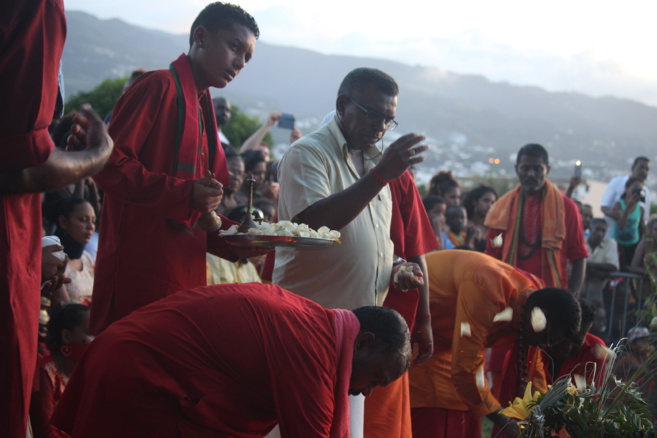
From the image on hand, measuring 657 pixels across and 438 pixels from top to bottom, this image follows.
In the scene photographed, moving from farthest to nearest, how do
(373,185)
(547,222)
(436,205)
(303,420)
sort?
1. (436,205)
2. (547,222)
3. (373,185)
4. (303,420)

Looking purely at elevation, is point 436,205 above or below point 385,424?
above

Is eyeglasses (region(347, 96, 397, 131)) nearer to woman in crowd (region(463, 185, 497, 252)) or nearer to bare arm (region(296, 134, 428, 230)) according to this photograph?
bare arm (region(296, 134, 428, 230))

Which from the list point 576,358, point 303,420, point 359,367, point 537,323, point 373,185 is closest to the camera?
point 303,420

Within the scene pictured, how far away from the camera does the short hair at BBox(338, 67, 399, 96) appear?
13.3 feet

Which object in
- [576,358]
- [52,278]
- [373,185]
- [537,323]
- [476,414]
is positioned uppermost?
[373,185]

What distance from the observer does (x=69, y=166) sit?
6.85 ft

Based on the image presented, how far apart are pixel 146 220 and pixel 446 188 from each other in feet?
20.0

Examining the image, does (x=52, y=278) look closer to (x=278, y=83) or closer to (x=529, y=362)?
(x=529, y=362)

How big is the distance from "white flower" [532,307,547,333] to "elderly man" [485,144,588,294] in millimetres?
2064

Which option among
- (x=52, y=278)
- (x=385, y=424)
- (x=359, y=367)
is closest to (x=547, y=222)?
(x=385, y=424)

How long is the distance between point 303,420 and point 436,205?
17.4ft

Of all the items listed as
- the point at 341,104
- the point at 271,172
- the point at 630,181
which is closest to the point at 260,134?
the point at 271,172

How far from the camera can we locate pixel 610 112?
122 meters

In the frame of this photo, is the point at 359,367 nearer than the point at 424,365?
Yes
